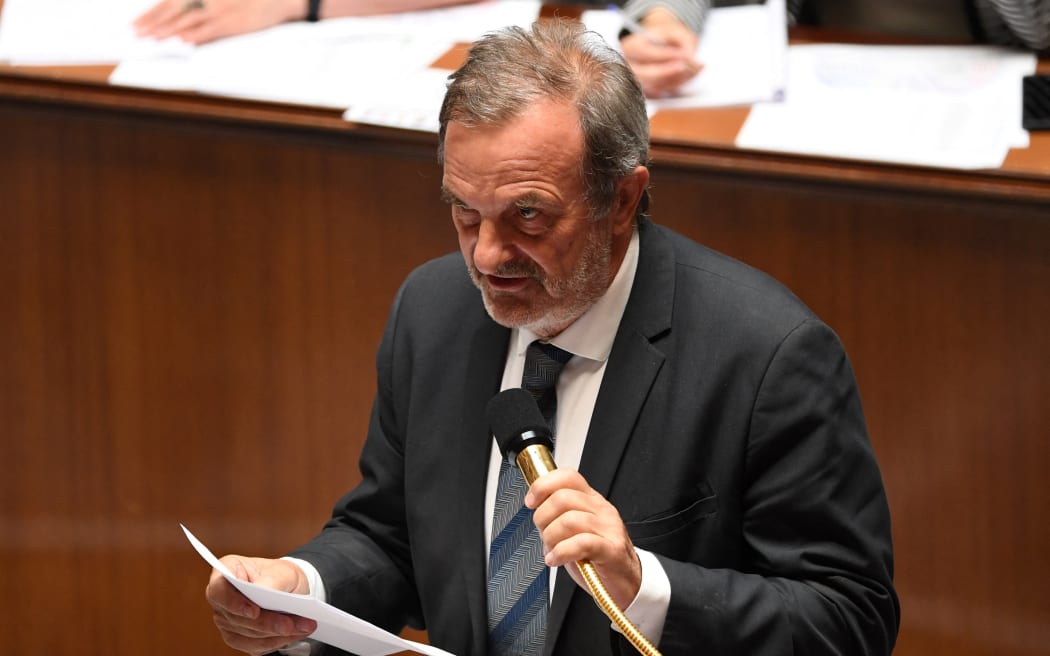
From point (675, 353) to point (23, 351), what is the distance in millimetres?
1323

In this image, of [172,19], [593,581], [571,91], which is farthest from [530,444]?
[172,19]

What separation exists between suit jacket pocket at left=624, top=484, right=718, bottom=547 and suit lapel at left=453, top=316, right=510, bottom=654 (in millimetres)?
174

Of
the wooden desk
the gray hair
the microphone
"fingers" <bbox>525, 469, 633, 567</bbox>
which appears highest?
the gray hair

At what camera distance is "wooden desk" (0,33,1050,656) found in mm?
1969

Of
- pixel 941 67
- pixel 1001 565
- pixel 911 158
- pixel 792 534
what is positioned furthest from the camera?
pixel 941 67

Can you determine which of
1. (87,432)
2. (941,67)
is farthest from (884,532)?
(87,432)

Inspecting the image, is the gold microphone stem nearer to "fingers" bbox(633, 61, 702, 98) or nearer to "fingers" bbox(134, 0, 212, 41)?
"fingers" bbox(633, 61, 702, 98)

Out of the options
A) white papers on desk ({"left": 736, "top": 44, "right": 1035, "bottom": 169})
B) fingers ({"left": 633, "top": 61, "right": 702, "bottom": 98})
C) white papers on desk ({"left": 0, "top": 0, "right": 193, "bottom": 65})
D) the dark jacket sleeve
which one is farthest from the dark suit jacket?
white papers on desk ({"left": 0, "top": 0, "right": 193, "bottom": 65})

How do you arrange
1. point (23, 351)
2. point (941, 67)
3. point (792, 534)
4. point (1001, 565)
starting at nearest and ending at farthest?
1. point (792, 534)
2. point (1001, 565)
3. point (941, 67)
4. point (23, 351)

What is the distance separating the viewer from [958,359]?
198cm

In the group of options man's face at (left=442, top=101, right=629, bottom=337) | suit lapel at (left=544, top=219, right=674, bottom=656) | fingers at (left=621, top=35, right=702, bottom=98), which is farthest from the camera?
fingers at (left=621, top=35, right=702, bottom=98)

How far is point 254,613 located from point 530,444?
35 centimetres

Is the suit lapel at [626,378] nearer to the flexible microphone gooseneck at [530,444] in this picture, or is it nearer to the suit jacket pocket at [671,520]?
the suit jacket pocket at [671,520]

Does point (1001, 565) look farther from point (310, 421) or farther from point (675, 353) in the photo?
point (310, 421)
